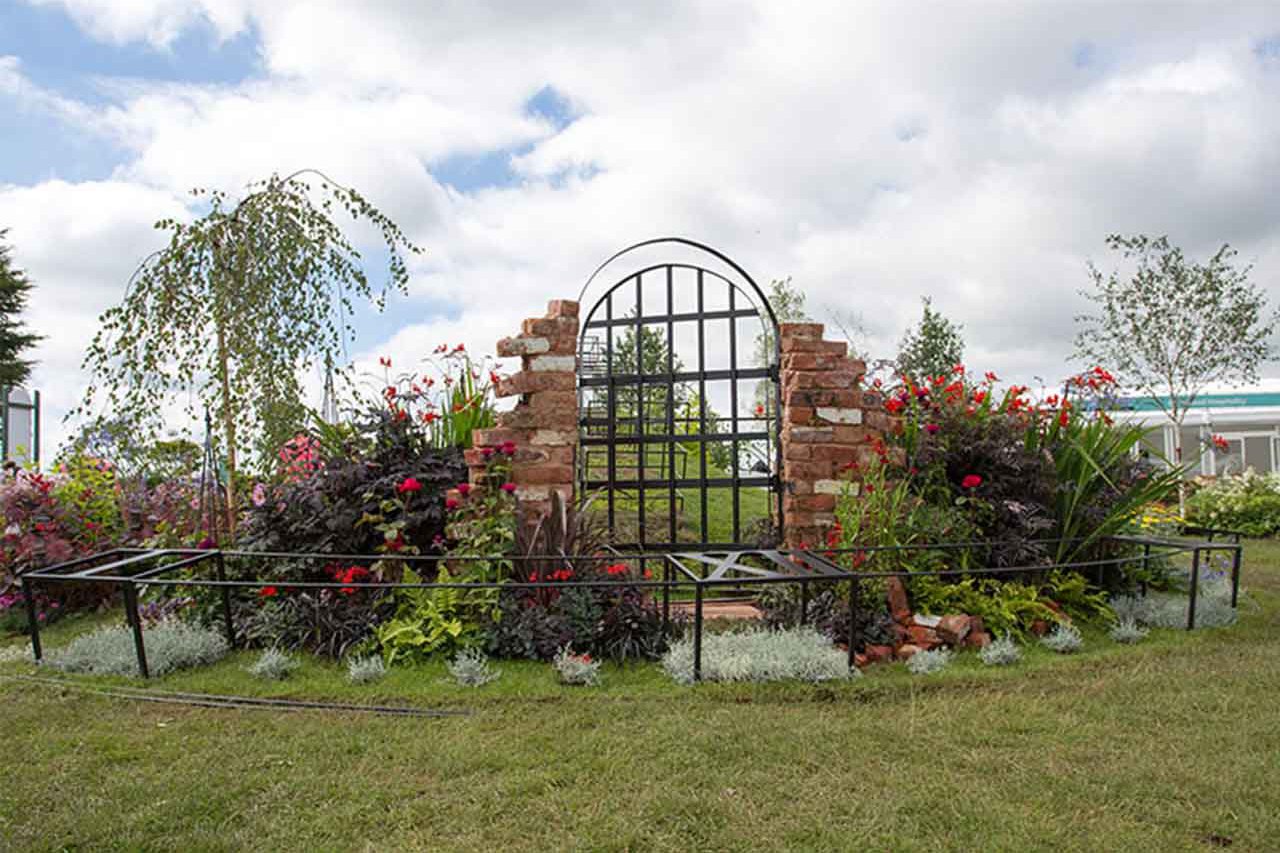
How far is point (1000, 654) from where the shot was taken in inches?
189

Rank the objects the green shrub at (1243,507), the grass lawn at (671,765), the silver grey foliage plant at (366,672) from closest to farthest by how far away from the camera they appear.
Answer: the grass lawn at (671,765) < the silver grey foliage plant at (366,672) < the green shrub at (1243,507)

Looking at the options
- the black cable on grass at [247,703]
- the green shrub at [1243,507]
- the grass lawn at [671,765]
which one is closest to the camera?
the grass lawn at [671,765]

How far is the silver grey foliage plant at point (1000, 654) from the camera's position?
Answer: 480cm

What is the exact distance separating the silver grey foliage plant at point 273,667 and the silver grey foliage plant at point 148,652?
1.36ft

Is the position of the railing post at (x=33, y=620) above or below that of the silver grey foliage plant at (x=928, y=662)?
above

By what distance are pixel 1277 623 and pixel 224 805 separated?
6241mm

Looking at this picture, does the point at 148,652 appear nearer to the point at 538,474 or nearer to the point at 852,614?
the point at 538,474

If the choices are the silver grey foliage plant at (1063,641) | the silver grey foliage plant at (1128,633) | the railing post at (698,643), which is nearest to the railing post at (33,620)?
the railing post at (698,643)

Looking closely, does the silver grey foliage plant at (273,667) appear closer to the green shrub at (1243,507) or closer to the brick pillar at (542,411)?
the brick pillar at (542,411)

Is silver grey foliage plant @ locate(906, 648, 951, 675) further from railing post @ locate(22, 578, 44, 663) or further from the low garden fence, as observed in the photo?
railing post @ locate(22, 578, 44, 663)

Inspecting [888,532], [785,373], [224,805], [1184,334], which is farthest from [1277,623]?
[1184,334]

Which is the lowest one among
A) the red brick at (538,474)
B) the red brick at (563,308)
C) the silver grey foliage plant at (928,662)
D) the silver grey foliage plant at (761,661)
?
the silver grey foliage plant at (928,662)

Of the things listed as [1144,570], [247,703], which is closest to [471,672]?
[247,703]

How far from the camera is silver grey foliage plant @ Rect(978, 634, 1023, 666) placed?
4805 millimetres
